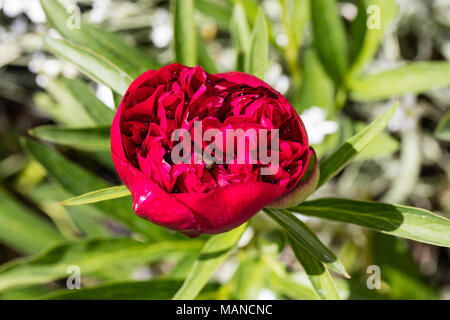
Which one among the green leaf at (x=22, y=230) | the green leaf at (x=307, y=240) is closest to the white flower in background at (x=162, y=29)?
the green leaf at (x=22, y=230)

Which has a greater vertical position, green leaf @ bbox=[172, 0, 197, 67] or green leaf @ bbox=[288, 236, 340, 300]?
green leaf @ bbox=[172, 0, 197, 67]

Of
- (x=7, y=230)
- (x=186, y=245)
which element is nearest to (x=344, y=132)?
(x=186, y=245)

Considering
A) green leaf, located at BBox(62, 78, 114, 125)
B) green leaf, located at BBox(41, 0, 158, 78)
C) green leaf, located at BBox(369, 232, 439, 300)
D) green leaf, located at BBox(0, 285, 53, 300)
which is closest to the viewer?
green leaf, located at BBox(41, 0, 158, 78)

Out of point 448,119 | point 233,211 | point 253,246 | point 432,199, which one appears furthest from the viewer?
point 432,199

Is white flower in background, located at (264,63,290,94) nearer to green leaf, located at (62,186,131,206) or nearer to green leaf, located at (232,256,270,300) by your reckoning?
green leaf, located at (232,256,270,300)

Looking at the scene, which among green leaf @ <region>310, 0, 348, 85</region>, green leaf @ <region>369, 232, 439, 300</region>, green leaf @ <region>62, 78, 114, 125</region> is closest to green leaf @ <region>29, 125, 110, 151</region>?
green leaf @ <region>62, 78, 114, 125</region>

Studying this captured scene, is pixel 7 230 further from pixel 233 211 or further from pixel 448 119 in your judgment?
pixel 448 119

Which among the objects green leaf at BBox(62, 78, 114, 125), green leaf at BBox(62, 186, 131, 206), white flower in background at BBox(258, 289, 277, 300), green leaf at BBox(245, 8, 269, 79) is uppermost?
green leaf at BBox(245, 8, 269, 79)
